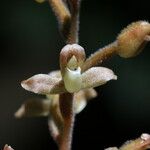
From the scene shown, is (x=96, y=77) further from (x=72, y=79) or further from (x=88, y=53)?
(x=88, y=53)

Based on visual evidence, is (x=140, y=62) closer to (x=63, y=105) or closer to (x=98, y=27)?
(x=98, y=27)

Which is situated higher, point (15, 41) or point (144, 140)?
point (144, 140)

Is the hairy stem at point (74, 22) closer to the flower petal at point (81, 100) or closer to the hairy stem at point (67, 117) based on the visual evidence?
the hairy stem at point (67, 117)

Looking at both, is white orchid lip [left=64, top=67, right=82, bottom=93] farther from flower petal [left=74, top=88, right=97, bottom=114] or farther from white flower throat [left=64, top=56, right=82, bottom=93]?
flower petal [left=74, top=88, right=97, bottom=114]

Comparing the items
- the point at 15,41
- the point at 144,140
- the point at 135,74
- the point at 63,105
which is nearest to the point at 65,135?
the point at 63,105

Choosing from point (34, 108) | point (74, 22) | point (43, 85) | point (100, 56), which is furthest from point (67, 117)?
point (34, 108)

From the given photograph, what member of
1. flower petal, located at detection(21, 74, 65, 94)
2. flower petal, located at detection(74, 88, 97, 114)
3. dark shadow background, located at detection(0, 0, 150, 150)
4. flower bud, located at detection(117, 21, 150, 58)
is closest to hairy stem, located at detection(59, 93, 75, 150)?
flower petal, located at detection(21, 74, 65, 94)
